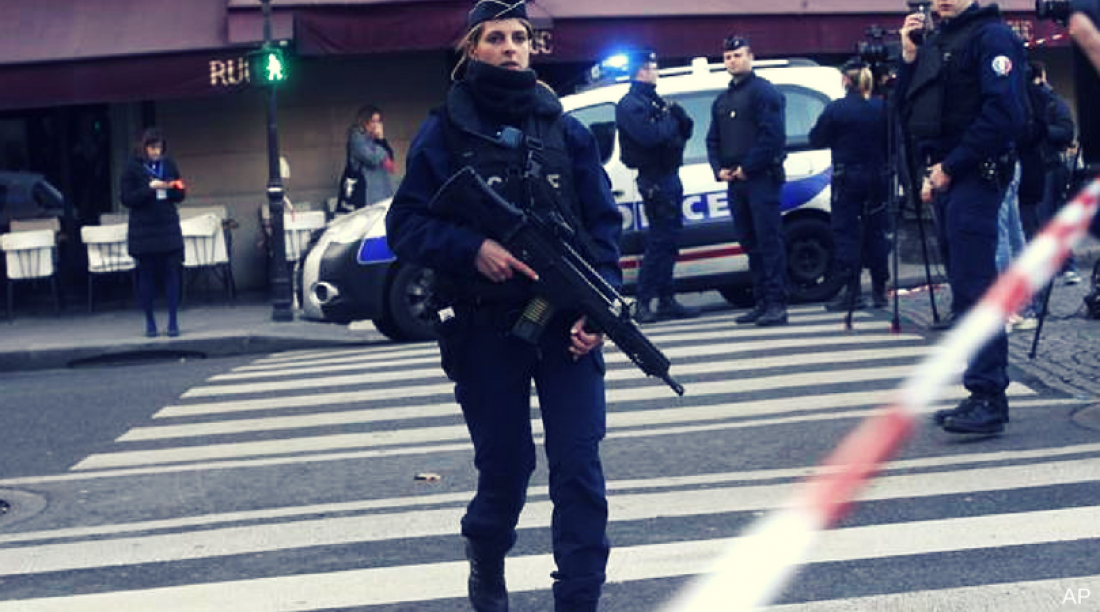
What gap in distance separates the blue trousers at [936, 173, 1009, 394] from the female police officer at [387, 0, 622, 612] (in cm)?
288

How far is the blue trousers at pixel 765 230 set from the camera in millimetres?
14430

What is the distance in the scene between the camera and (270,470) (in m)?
9.98

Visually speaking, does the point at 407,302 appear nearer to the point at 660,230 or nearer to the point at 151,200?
the point at 660,230

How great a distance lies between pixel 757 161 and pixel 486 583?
805cm

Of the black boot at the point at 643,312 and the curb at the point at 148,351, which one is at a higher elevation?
the black boot at the point at 643,312

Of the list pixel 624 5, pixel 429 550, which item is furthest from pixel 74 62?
pixel 429 550

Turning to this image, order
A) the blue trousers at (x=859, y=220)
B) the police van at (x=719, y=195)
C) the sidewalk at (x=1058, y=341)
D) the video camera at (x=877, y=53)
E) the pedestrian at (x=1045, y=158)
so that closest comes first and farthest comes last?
1. the pedestrian at (x=1045, y=158)
2. the sidewalk at (x=1058, y=341)
3. the video camera at (x=877, y=53)
4. the blue trousers at (x=859, y=220)
5. the police van at (x=719, y=195)

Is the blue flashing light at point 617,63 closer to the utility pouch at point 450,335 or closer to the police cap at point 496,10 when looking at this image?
the police cap at point 496,10

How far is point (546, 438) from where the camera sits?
6156mm

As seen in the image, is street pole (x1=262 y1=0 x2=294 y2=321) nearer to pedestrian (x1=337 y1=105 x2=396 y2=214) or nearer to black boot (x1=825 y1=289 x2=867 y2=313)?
pedestrian (x1=337 y1=105 x2=396 y2=214)

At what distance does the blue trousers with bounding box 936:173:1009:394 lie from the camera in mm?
8875

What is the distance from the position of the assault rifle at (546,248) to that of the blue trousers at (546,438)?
9 centimetres

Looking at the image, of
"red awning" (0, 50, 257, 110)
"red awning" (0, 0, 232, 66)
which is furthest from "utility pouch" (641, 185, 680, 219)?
"red awning" (0, 0, 232, 66)

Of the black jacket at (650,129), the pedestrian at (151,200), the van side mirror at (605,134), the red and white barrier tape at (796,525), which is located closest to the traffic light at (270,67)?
the pedestrian at (151,200)
